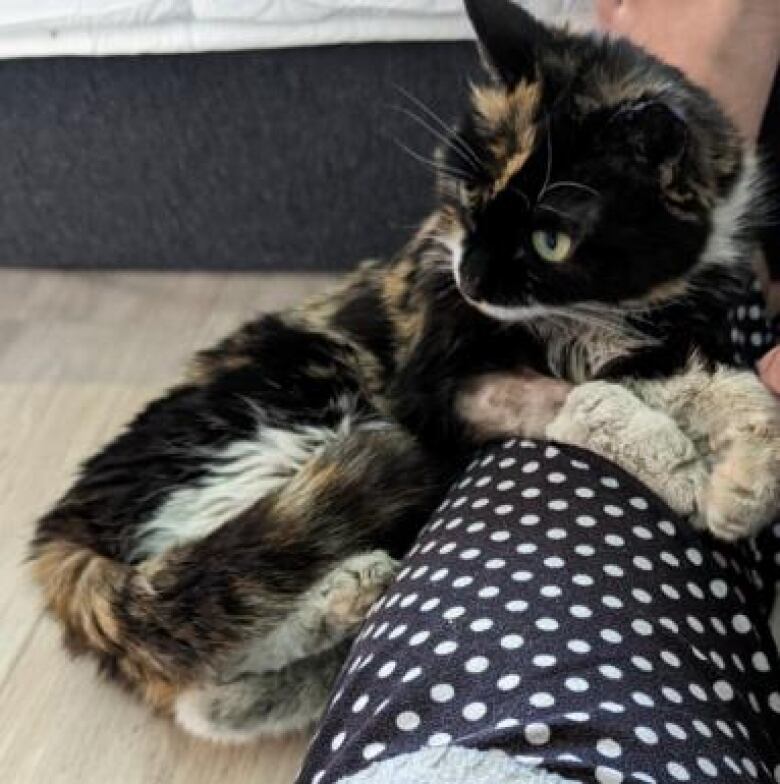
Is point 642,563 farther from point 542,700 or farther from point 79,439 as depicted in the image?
point 79,439

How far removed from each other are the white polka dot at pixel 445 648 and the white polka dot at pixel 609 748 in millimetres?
140

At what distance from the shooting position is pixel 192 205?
5.58 feet

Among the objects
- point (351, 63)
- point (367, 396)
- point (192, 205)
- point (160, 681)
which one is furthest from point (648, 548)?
point (192, 205)

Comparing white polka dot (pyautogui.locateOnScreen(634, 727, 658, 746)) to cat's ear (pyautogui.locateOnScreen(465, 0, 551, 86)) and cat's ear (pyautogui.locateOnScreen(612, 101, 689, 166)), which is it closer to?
cat's ear (pyautogui.locateOnScreen(612, 101, 689, 166))

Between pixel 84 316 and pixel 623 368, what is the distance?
40.7 inches

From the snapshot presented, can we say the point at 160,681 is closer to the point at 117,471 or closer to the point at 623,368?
the point at 117,471

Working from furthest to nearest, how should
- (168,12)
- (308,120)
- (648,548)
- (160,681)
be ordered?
(308,120) < (168,12) < (160,681) < (648,548)

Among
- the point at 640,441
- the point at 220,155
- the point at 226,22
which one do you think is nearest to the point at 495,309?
the point at 640,441

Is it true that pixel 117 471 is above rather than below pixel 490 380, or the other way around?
below

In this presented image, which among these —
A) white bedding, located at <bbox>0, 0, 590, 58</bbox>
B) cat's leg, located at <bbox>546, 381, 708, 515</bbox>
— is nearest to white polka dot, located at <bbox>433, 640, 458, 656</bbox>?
cat's leg, located at <bbox>546, 381, 708, 515</bbox>

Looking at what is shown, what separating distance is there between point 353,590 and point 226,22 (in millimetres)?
818

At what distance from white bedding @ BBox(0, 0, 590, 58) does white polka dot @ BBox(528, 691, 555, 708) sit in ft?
3.09

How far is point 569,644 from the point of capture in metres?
0.80

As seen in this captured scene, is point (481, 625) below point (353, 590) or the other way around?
the other way around
